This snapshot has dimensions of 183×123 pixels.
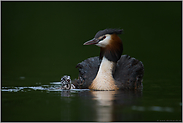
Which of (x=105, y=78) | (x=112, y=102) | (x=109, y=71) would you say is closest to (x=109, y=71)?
(x=109, y=71)

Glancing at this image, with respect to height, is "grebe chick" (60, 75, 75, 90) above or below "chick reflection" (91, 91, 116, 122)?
above

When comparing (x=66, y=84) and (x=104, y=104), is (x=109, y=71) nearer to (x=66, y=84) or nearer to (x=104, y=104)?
(x=66, y=84)

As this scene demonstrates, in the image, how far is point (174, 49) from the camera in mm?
21500

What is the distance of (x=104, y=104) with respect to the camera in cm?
874

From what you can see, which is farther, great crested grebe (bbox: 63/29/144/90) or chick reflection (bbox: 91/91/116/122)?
great crested grebe (bbox: 63/29/144/90)

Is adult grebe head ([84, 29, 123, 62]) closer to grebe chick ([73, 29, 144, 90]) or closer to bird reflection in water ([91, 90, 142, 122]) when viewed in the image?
grebe chick ([73, 29, 144, 90])

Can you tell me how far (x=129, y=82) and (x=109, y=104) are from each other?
97.1 inches

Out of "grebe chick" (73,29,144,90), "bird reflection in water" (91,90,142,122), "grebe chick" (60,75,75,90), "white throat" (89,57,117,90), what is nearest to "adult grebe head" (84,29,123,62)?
"grebe chick" (73,29,144,90)

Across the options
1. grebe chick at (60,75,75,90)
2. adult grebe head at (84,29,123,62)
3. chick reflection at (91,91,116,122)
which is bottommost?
chick reflection at (91,91,116,122)

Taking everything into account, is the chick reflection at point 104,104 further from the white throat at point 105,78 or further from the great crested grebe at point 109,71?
the great crested grebe at point 109,71

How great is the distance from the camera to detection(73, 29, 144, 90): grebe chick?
10914mm

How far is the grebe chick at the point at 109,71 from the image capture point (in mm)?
10914

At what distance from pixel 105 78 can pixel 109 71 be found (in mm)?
232

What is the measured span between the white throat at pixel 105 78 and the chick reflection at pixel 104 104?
1.24 feet
